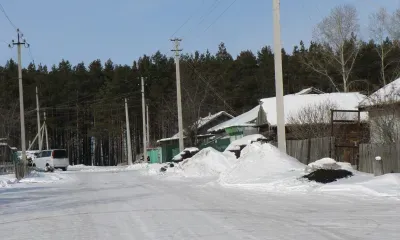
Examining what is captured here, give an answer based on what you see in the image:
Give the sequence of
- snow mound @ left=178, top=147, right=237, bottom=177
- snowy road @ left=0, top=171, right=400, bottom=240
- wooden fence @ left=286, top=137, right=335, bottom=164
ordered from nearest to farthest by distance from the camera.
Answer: snowy road @ left=0, top=171, right=400, bottom=240
wooden fence @ left=286, top=137, right=335, bottom=164
snow mound @ left=178, top=147, right=237, bottom=177

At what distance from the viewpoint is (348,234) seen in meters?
8.25

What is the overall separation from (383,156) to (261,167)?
205 inches

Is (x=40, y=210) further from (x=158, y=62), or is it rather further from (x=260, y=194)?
(x=158, y=62)

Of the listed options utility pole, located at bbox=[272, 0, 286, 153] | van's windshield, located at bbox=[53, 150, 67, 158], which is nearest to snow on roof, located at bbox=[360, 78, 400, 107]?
utility pole, located at bbox=[272, 0, 286, 153]

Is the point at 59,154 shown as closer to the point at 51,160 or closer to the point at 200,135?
the point at 51,160

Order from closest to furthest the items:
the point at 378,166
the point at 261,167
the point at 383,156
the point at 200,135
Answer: the point at 383,156 → the point at 378,166 → the point at 261,167 → the point at 200,135

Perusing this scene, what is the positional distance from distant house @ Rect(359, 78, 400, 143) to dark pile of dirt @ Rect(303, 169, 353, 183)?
16.0 ft

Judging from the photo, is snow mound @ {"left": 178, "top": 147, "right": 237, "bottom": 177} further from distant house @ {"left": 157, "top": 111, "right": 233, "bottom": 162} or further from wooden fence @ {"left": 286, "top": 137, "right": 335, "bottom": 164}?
distant house @ {"left": 157, "top": 111, "right": 233, "bottom": 162}

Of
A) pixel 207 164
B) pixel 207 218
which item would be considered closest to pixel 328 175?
pixel 207 218

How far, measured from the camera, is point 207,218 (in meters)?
10.5

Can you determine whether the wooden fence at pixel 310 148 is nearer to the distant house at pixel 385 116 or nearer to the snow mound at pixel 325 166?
the distant house at pixel 385 116

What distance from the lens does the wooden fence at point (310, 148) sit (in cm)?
2220

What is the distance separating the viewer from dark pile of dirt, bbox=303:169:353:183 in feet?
55.3

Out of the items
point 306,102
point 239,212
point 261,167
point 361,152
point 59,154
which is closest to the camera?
point 239,212
